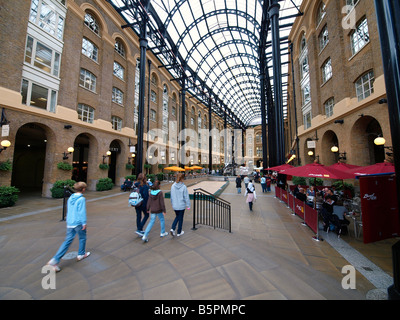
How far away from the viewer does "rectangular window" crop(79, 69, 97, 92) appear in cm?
1355

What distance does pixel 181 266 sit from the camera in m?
2.91

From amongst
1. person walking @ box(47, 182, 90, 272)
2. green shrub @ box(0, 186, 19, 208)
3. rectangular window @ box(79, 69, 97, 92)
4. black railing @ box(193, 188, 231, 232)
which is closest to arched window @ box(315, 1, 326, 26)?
black railing @ box(193, 188, 231, 232)

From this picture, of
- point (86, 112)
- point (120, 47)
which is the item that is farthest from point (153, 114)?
point (86, 112)

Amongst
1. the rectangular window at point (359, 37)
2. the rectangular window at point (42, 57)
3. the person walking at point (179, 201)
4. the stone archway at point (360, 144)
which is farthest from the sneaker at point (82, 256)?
the rectangular window at point (359, 37)

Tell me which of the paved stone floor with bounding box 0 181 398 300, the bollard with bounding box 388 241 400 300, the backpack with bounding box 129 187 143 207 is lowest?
the paved stone floor with bounding box 0 181 398 300

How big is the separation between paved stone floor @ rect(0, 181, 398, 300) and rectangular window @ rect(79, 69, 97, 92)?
1267cm

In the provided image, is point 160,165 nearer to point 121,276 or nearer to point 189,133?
point 189,133

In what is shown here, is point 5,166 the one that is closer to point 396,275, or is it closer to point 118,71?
point 118,71

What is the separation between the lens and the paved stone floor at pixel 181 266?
2346 millimetres

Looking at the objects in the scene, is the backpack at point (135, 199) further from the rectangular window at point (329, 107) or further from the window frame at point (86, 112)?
the rectangular window at point (329, 107)

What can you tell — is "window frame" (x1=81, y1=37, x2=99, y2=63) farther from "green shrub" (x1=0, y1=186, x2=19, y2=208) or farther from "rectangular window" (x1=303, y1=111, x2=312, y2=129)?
"rectangular window" (x1=303, y1=111, x2=312, y2=129)

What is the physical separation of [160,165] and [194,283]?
22.3 metres

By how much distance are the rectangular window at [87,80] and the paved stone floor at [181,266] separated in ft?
41.6
